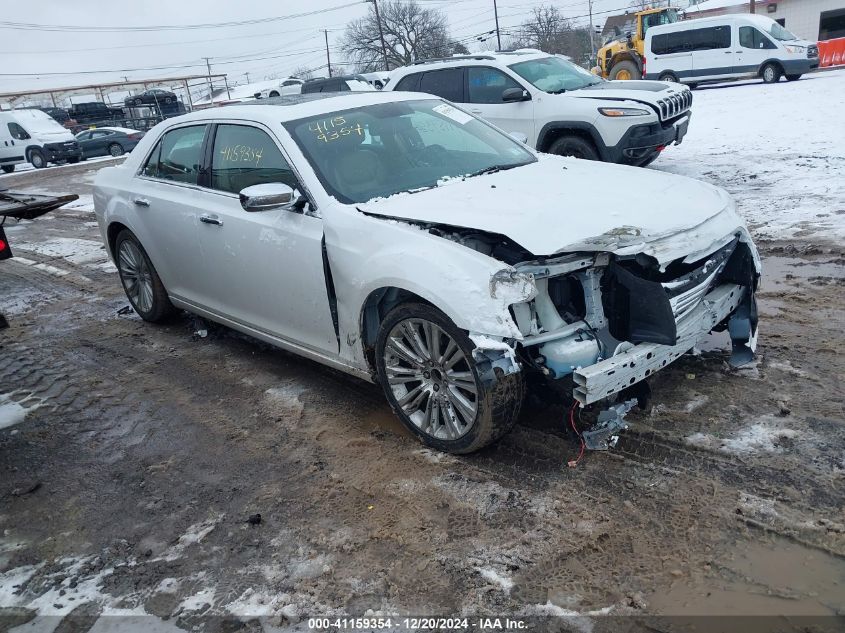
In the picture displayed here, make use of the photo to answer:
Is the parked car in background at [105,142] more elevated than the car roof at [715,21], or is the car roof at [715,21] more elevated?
the car roof at [715,21]

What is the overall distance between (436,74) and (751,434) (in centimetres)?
826

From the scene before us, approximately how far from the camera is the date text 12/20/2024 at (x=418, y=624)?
2.47 m

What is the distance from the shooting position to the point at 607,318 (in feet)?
11.1

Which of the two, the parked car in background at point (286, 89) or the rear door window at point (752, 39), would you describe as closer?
the rear door window at point (752, 39)

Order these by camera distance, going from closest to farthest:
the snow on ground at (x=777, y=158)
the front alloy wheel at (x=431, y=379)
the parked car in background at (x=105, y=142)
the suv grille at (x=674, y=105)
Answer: the front alloy wheel at (x=431, y=379)
the snow on ground at (x=777, y=158)
the suv grille at (x=674, y=105)
the parked car in background at (x=105, y=142)

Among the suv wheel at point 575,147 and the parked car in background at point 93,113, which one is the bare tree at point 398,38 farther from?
the suv wheel at point 575,147

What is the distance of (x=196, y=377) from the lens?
16.4 feet

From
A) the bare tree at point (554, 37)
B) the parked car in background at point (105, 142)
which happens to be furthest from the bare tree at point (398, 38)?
the parked car in background at point (105, 142)

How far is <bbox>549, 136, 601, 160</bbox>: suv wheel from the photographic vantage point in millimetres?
9258

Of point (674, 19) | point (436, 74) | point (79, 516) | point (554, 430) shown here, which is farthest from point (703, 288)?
point (674, 19)

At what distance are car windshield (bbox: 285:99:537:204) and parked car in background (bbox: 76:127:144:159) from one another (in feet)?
85.1

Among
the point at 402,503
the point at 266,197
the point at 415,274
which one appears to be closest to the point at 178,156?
the point at 266,197

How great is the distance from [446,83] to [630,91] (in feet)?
8.70

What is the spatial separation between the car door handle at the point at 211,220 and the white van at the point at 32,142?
24697mm
